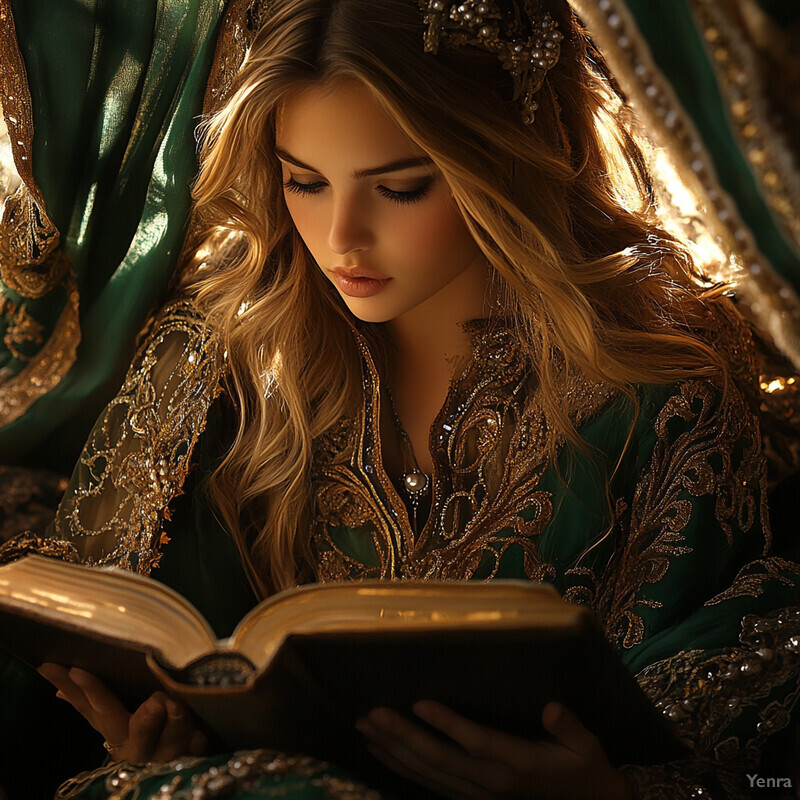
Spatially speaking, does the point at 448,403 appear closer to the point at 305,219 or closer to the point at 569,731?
the point at 305,219

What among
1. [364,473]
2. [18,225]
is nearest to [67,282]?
[18,225]

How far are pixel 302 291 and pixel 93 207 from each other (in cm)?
22

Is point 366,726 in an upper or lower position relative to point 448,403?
lower

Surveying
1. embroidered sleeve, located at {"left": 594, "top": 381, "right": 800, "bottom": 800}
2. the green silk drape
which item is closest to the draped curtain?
the green silk drape

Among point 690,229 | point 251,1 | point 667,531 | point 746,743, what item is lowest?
point 746,743

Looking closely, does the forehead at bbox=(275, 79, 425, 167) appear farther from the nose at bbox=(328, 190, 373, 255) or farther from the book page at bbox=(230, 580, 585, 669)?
the book page at bbox=(230, 580, 585, 669)

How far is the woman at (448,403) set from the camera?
0.72 metres

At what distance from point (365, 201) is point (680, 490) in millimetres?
336

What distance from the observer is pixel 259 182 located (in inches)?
35.1

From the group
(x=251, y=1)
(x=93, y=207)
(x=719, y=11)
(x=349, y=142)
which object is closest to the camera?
(x=719, y=11)

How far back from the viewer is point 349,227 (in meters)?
0.77

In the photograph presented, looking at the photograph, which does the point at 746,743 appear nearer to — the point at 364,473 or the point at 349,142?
the point at 364,473

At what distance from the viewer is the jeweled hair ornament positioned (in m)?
0.76

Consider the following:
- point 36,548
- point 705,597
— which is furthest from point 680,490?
point 36,548
